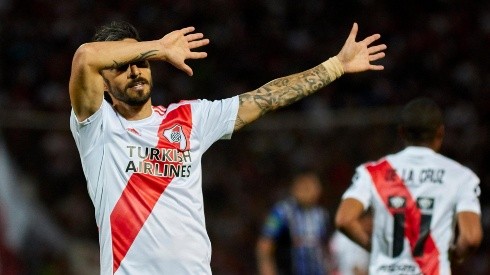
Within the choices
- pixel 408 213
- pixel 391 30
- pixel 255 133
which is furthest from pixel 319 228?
pixel 391 30

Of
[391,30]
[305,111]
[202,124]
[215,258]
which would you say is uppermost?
[391,30]

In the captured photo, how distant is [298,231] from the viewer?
1069 cm

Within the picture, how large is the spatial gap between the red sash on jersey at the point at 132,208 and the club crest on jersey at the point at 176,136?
0.63 ft

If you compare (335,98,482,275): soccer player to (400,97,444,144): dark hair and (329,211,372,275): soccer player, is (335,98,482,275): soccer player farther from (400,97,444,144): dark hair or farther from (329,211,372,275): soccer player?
(329,211,372,275): soccer player

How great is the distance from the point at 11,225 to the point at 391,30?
299 inches

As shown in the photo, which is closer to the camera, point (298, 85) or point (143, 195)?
point (143, 195)

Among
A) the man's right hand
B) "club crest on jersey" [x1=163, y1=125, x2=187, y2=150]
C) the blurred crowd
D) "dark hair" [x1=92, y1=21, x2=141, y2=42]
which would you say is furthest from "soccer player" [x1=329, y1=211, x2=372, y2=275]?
the man's right hand

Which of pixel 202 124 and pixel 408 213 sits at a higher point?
pixel 202 124

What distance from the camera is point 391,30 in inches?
704

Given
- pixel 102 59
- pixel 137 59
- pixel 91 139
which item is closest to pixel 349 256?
pixel 91 139

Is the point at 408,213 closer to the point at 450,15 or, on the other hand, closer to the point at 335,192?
the point at 335,192

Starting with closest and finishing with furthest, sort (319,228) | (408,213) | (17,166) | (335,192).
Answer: (408,213)
(319,228)
(335,192)
(17,166)

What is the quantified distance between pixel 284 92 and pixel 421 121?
149cm

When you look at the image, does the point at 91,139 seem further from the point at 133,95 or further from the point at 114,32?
the point at 114,32
